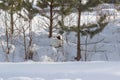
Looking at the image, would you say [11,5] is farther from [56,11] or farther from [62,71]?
[62,71]

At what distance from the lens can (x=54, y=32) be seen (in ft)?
39.3

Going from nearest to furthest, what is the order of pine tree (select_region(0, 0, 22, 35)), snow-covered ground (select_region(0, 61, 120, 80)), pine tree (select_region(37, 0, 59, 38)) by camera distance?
1. snow-covered ground (select_region(0, 61, 120, 80))
2. pine tree (select_region(0, 0, 22, 35))
3. pine tree (select_region(37, 0, 59, 38))

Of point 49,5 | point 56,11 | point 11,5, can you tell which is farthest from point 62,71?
point 49,5

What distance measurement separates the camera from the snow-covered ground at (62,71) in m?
3.15

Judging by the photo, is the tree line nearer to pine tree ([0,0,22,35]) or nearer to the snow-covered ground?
pine tree ([0,0,22,35])

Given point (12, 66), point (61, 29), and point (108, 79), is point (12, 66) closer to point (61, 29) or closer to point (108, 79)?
point (108, 79)

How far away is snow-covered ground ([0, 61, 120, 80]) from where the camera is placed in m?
3.15

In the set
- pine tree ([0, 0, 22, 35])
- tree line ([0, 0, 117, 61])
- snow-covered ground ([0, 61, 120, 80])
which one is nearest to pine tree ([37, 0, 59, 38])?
tree line ([0, 0, 117, 61])

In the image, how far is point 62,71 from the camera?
10.8 ft

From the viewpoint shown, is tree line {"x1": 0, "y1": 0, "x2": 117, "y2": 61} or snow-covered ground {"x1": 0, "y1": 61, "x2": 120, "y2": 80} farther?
tree line {"x1": 0, "y1": 0, "x2": 117, "y2": 61}

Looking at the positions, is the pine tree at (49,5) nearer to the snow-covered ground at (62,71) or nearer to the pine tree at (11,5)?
the pine tree at (11,5)

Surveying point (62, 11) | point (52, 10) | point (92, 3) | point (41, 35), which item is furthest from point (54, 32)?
point (92, 3)

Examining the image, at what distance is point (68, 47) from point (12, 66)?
23.7 feet

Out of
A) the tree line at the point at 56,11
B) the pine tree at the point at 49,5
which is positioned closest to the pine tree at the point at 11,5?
the tree line at the point at 56,11
